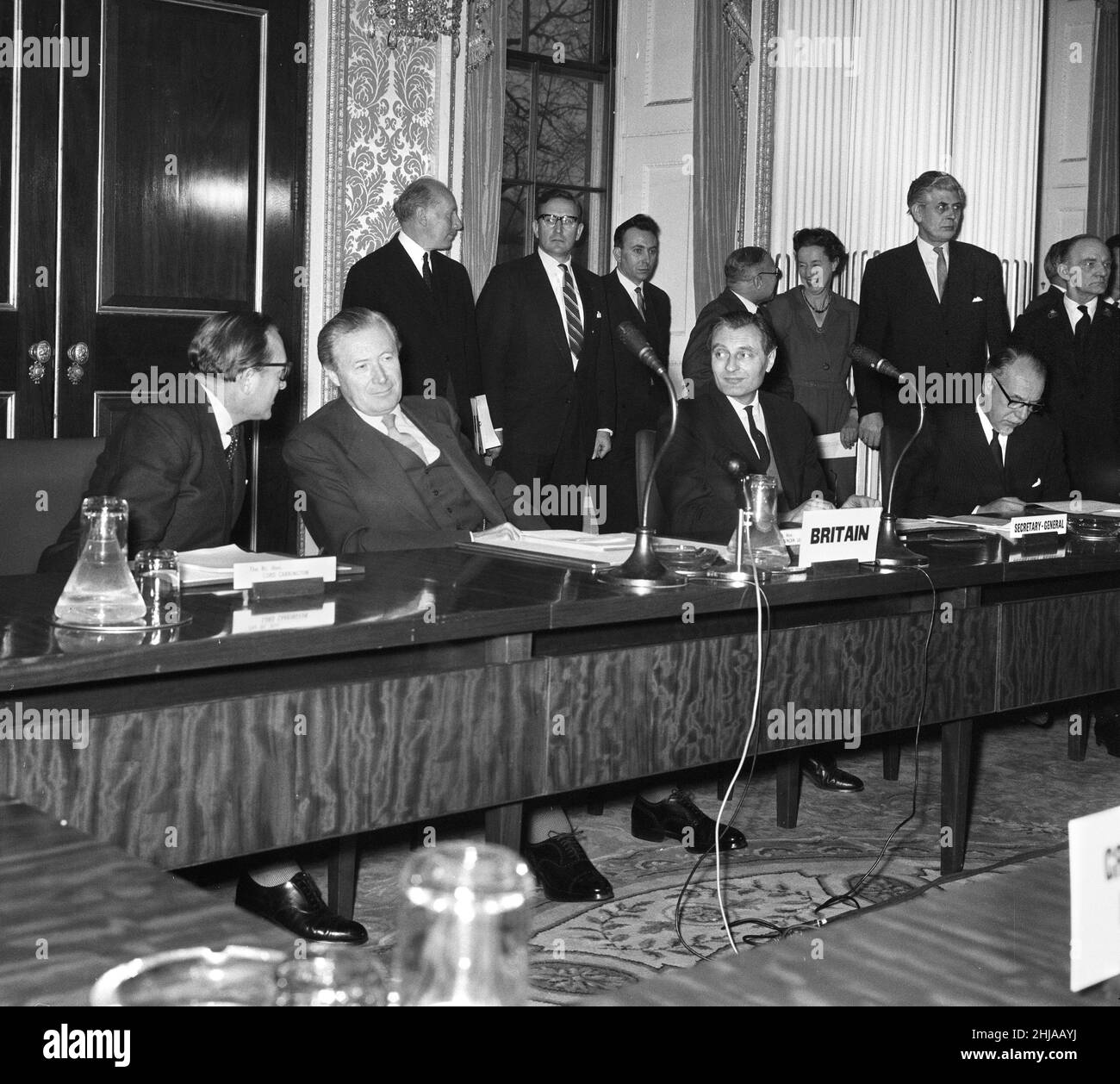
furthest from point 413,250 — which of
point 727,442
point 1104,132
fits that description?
point 1104,132

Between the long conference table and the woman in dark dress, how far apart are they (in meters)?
2.62

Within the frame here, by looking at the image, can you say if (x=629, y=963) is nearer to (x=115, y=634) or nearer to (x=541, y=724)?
(x=541, y=724)

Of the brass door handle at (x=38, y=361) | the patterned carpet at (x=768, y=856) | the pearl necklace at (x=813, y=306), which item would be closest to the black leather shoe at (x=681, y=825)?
the patterned carpet at (x=768, y=856)

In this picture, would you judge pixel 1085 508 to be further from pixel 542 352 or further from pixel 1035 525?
pixel 542 352

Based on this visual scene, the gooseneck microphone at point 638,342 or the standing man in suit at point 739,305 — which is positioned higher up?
the standing man in suit at point 739,305

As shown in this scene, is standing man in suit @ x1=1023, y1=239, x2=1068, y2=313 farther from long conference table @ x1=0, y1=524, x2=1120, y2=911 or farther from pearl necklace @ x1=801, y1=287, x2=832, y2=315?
long conference table @ x1=0, y1=524, x2=1120, y2=911

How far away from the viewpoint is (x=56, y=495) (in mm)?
2945

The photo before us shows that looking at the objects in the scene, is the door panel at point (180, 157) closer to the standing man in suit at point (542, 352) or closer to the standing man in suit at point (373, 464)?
the standing man in suit at point (542, 352)

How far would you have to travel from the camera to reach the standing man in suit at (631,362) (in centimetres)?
579

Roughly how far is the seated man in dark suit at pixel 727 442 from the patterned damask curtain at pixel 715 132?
2.99 m

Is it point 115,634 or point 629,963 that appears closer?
point 115,634

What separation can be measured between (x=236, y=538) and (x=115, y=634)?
123 inches
